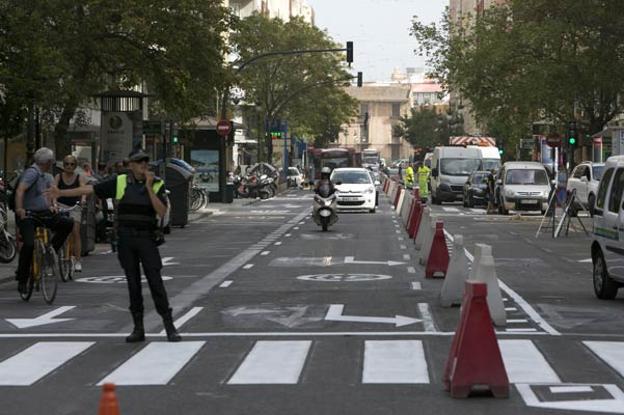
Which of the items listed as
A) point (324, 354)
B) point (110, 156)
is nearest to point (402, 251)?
point (110, 156)

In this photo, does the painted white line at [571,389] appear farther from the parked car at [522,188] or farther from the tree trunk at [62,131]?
the parked car at [522,188]

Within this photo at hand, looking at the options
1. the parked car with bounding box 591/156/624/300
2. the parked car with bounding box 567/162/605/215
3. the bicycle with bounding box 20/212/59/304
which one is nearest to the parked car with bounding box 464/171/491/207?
the parked car with bounding box 567/162/605/215

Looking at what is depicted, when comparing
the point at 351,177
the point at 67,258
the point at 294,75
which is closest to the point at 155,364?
the point at 67,258

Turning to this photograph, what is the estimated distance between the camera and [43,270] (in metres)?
17.6

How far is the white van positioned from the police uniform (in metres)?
49.3

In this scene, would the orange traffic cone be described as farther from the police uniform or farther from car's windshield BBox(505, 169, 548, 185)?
car's windshield BBox(505, 169, 548, 185)

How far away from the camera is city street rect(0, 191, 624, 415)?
32.6ft

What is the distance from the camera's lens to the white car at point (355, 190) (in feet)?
161

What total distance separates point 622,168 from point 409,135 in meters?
153

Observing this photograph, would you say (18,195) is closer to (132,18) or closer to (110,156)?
(132,18)

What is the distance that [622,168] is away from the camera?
711 inches

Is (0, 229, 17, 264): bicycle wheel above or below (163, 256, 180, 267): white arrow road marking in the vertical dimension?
above

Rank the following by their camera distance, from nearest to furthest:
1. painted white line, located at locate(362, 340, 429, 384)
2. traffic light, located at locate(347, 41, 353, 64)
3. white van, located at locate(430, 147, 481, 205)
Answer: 1. painted white line, located at locate(362, 340, 429, 384)
2. traffic light, located at locate(347, 41, 353, 64)
3. white van, located at locate(430, 147, 481, 205)

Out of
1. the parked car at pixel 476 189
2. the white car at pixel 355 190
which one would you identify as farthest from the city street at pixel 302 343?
the parked car at pixel 476 189
